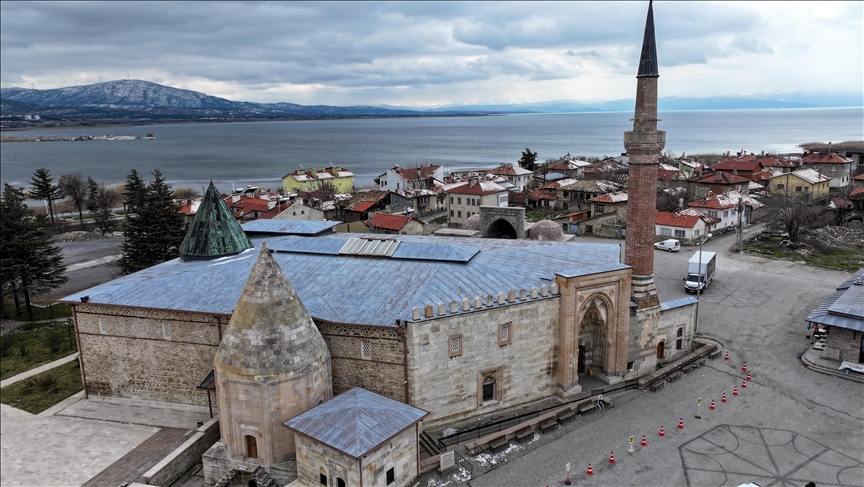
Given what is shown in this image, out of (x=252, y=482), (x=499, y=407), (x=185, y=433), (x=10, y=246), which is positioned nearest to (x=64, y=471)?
(x=185, y=433)

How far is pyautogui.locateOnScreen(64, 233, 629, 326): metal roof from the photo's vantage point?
67.7 feet

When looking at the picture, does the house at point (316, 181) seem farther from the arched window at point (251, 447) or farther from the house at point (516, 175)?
the arched window at point (251, 447)

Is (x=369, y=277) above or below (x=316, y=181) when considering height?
above

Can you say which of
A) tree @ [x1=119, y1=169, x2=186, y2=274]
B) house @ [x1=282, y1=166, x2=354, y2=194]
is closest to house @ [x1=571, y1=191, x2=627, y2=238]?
tree @ [x1=119, y1=169, x2=186, y2=274]

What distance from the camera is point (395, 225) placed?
47.2 metres

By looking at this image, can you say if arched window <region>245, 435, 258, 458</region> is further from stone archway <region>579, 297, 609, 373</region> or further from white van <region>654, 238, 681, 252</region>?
white van <region>654, 238, 681, 252</region>

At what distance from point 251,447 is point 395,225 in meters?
30.8

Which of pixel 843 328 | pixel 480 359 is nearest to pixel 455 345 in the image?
pixel 480 359

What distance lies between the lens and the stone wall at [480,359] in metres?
19.4

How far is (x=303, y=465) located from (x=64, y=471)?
848 centimetres

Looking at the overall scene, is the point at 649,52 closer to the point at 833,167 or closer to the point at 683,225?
the point at 683,225

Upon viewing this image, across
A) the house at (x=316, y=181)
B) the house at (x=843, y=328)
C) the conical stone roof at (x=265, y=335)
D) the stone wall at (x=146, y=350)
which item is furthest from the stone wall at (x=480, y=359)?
the house at (x=316, y=181)

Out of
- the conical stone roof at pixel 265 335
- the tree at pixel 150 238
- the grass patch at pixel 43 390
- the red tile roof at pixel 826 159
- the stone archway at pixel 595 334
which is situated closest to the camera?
the conical stone roof at pixel 265 335

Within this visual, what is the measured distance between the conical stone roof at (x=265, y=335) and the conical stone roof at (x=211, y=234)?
9716 millimetres
